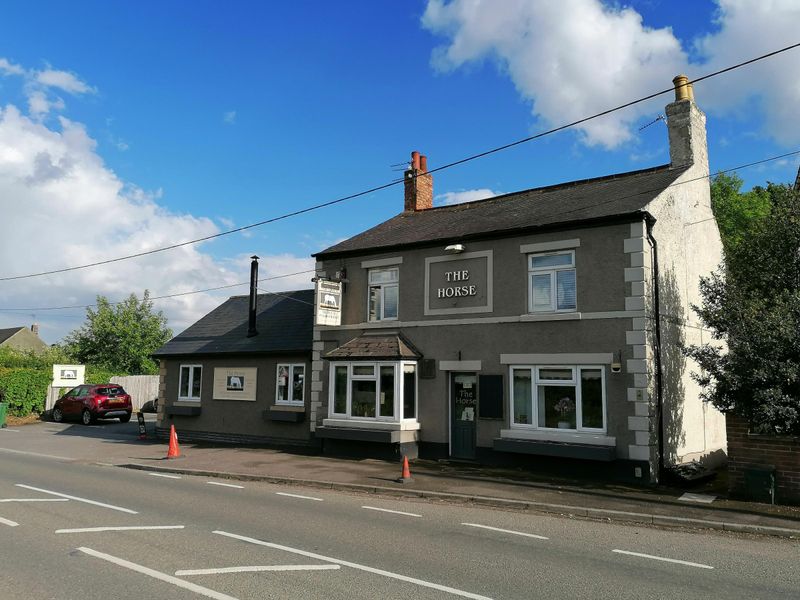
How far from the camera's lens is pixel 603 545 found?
8086mm

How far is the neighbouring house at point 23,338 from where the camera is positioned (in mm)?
66562

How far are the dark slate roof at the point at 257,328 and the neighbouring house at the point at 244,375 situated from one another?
0.13 ft

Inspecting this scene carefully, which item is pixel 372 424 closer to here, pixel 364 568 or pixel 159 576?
pixel 364 568

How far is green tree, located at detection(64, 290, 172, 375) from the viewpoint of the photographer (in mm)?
48688

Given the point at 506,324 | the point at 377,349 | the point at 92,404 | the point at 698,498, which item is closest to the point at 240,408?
the point at 377,349

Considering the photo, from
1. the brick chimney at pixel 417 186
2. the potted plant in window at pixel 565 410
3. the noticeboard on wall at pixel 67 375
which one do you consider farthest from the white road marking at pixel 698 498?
the noticeboard on wall at pixel 67 375

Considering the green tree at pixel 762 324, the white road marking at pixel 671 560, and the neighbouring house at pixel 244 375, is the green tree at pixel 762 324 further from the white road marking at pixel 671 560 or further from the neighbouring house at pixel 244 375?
the neighbouring house at pixel 244 375

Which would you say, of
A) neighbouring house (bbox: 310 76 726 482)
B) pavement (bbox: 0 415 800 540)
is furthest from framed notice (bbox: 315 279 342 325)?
pavement (bbox: 0 415 800 540)

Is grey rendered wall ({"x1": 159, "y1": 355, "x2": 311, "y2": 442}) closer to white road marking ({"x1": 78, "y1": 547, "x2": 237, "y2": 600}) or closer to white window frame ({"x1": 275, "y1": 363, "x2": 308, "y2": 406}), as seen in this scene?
white window frame ({"x1": 275, "y1": 363, "x2": 308, "y2": 406})

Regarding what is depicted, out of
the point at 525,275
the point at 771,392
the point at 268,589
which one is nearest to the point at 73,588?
the point at 268,589

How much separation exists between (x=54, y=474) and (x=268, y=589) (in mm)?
10646

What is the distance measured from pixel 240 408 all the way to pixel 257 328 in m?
3.05

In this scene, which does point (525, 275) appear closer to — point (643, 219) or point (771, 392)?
point (643, 219)

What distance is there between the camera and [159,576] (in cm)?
624
